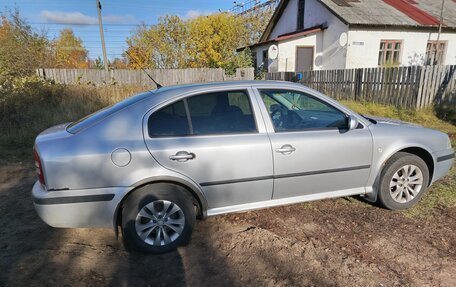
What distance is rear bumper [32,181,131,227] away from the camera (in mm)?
2748

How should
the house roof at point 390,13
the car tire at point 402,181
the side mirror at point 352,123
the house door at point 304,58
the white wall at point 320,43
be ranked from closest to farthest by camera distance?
the side mirror at point 352,123 < the car tire at point 402,181 < the house roof at point 390,13 < the white wall at point 320,43 < the house door at point 304,58

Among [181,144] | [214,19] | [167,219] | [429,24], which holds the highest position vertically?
[214,19]

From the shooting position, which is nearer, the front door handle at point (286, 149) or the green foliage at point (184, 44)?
the front door handle at point (286, 149)

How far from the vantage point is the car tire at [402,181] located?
3.65m

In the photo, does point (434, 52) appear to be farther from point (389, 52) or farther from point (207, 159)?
point (207, 159)

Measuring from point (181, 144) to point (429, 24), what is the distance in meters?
20.6

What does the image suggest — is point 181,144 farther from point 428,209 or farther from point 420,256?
point 428,209

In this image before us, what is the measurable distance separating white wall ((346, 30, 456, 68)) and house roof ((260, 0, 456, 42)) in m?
0.51

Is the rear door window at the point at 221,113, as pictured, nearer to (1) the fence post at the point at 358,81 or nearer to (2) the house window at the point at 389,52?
(1) the fence post at the point at 358,81

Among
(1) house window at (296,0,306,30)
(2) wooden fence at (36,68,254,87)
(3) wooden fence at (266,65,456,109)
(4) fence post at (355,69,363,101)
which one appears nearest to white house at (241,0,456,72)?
(1) house window at (296,0,306,30)

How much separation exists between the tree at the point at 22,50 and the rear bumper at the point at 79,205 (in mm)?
12490

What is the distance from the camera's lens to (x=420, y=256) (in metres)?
2.91

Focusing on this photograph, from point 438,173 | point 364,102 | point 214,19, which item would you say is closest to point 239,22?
point 214,19

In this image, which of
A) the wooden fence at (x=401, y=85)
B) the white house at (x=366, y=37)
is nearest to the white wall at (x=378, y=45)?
the white house at (x=366, y=37)
